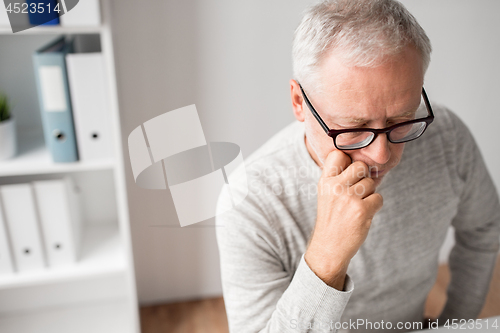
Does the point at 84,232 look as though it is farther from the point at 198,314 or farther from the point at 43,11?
the point at 43,11

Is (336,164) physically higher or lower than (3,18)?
lower

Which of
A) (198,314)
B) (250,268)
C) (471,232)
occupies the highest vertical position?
(250,268)

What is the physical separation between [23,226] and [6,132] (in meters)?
0.33

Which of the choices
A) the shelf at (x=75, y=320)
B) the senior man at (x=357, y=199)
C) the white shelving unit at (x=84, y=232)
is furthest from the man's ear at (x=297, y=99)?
the shelf at (x=75, y=320)

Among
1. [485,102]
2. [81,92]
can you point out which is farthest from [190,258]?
[485,102]

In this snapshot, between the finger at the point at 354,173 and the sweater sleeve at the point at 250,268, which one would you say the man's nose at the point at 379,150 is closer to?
the finger at the point at 354,173

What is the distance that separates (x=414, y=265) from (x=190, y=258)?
Result: 114 centimetres

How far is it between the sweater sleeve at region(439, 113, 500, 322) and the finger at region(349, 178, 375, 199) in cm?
42

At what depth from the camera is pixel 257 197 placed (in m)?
0.91

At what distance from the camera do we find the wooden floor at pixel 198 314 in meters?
1.82

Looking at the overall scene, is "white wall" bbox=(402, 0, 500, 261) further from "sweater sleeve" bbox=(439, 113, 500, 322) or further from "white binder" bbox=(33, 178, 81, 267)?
"white binder" bbox=(33, 178, 81, 267)

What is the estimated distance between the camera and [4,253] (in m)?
1.41

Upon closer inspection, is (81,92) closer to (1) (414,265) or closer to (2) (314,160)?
(2) (314,160)

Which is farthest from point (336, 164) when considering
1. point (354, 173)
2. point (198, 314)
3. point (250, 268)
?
point (198, 314)
